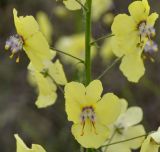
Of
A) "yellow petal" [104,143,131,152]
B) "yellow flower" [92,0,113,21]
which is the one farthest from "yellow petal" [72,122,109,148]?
"yellow flower" [92,0,113,21]

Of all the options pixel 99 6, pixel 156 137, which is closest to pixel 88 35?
pixel 156 137

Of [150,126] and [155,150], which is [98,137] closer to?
[155,150]

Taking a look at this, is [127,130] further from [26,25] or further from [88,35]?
[26,25]

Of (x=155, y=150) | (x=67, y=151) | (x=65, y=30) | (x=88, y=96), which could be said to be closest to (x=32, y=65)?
(x=88, y=96)

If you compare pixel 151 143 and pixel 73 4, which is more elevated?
pixel 73 4

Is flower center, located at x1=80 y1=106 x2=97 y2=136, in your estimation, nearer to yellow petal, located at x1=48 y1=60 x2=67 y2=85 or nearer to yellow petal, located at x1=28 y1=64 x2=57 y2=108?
yellow petal, located at x1=48 y1=60 x2=67 y2=85

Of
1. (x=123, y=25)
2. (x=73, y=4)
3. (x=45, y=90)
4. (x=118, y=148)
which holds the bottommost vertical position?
(x=118, y=148)

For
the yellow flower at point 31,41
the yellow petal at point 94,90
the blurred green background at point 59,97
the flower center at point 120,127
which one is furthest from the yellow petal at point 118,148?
the blurred green background at point 59,97
